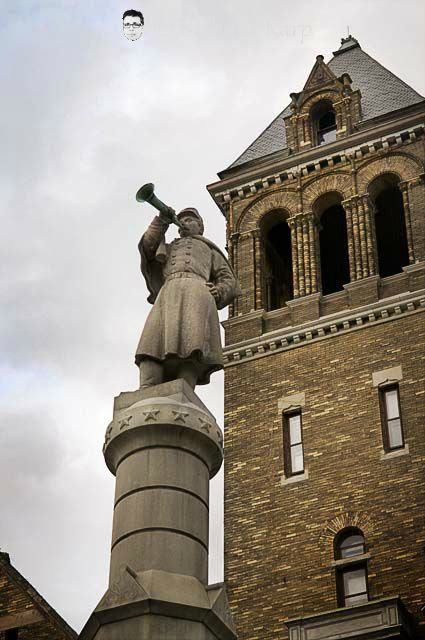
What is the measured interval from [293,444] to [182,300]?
19973mm

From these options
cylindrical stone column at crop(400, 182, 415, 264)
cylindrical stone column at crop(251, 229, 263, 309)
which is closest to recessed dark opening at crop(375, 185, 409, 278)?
cylindrical stone column at crop(400, 182, 415, 264)

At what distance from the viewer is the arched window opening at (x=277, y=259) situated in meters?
35.9

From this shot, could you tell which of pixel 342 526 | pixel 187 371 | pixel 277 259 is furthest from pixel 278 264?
pixel 187 371

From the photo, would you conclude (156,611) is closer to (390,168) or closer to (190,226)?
(190,226)

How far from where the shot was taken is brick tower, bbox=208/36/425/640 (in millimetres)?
27375

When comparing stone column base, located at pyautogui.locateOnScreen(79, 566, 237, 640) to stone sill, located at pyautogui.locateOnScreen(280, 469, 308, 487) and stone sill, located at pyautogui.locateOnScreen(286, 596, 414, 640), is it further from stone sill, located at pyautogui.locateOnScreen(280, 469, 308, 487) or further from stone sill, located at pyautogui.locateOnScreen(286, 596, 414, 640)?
stone sill, located at pyautogui.locateOnScreen(280, 469, 308, 487)

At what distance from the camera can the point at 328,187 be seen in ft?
119

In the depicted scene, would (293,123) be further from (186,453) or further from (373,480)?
(186,453)

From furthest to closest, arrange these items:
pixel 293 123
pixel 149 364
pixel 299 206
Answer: pixel 293 123 < pixel 299 206 < pixel 149 364

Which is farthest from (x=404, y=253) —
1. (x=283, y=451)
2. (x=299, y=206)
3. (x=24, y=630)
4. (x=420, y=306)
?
(x=24, y=630)

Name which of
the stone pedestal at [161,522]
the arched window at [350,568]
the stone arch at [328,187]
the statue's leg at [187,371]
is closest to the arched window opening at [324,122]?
the stone arch at [328,187]

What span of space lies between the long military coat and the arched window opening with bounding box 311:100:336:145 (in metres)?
27.2

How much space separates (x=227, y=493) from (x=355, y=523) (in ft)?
11.3

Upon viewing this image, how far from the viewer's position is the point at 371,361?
30.9 meters
